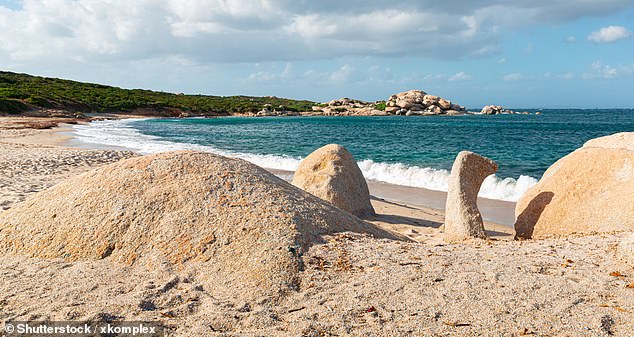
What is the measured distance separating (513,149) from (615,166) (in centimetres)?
2393

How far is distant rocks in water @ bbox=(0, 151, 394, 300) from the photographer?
4.76 m

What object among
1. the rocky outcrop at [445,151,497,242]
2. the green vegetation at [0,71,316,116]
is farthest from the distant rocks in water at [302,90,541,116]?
the rocky outcrop at [445,151,497,242]

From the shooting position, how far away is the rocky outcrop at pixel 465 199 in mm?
7281

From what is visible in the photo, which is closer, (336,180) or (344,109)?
(336,180)

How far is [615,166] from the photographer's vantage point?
676 cm

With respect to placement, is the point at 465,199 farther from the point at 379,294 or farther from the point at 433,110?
the point at 433,110

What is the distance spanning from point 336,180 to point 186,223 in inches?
184

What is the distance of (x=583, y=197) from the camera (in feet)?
22.4

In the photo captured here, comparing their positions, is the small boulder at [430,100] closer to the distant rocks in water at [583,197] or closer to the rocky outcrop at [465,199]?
the distant rocks in water at [583,197]

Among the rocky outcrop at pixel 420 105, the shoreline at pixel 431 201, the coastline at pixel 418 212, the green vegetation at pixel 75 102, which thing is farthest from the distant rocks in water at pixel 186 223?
the rocky outcrop at pixel 420 105

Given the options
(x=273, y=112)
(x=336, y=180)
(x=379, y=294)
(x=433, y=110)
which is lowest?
(x=379, y=294)

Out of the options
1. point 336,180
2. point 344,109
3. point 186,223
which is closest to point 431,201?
point 336,180

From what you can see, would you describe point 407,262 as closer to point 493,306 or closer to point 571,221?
point 493,306

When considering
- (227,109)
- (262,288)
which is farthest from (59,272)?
(227,109)
